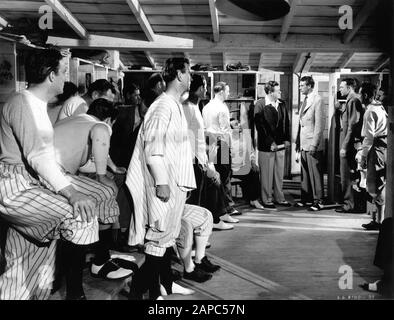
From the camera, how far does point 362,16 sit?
5086 millimetres

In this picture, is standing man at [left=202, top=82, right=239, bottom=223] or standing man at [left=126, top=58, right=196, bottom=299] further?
standing man at [left=202, top=82, right=239, bottom=223]

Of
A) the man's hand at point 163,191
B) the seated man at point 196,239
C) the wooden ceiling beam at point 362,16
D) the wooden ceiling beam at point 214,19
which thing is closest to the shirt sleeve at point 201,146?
the seated man at point 196,239

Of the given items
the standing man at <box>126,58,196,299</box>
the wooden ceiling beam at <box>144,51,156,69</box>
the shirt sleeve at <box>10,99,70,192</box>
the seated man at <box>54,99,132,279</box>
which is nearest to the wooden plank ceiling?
the wooden ceiling beam at <box>144,51,156,69</box>

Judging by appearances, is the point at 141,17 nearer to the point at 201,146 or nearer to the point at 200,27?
the point at 200,27

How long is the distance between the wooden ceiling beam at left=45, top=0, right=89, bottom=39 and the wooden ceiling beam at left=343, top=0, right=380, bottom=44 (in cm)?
307

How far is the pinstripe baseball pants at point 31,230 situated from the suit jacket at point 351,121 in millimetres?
4247

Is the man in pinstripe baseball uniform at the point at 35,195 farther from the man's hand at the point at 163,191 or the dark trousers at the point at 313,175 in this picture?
the dark trousers at the point at 313,175

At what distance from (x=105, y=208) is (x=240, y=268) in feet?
4.65

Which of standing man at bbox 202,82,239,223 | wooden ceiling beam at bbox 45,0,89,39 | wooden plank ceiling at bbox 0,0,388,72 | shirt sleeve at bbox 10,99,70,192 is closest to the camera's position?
shirt sleeve at bbox 10,99,70,192

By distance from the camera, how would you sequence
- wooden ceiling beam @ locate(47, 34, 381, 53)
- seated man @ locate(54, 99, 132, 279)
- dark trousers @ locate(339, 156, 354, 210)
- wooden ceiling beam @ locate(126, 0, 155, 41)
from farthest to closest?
dark trousers @ locate(339, 156, 354, 210)
wooden ceiling beam @ locate(47, 34, 381, 53)
wooden ceiling beam @ locate(126, 0, 155, 41)
seated man @ locate(54, 99, 132, 279)

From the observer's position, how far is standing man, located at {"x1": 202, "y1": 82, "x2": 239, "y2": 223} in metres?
5.64

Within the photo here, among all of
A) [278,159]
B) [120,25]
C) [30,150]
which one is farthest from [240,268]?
[120,25]

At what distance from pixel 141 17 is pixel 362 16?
8.10 feet

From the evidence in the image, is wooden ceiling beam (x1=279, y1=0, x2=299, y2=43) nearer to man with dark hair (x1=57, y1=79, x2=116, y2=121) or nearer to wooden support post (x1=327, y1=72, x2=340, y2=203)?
wooden support post (x1=327, y1=72, x2=340, y2=203)
